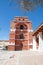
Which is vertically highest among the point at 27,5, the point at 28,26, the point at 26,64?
the point at 28,26

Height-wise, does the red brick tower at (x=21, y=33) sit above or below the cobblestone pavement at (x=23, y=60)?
above

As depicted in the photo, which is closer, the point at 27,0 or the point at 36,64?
the point at 27,0

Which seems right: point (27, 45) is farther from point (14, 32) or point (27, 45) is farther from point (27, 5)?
point (27, 5)

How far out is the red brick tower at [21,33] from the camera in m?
35.8

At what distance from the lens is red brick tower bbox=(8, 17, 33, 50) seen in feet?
117

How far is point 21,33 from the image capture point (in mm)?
36531

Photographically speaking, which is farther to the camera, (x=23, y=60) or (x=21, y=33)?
(x=21, y=33)

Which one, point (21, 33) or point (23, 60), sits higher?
point (21, 33)

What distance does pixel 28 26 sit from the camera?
36.5m

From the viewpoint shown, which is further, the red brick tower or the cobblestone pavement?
the red brick tower

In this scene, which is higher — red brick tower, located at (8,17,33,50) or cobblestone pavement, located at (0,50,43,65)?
red brick tower, located at (8,17,33,50)

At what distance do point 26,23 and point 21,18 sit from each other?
5.45 feet

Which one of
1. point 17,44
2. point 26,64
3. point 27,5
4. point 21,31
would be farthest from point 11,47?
point 27,5

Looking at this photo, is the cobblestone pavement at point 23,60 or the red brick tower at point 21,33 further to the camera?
the red brick tower at point 21,33
